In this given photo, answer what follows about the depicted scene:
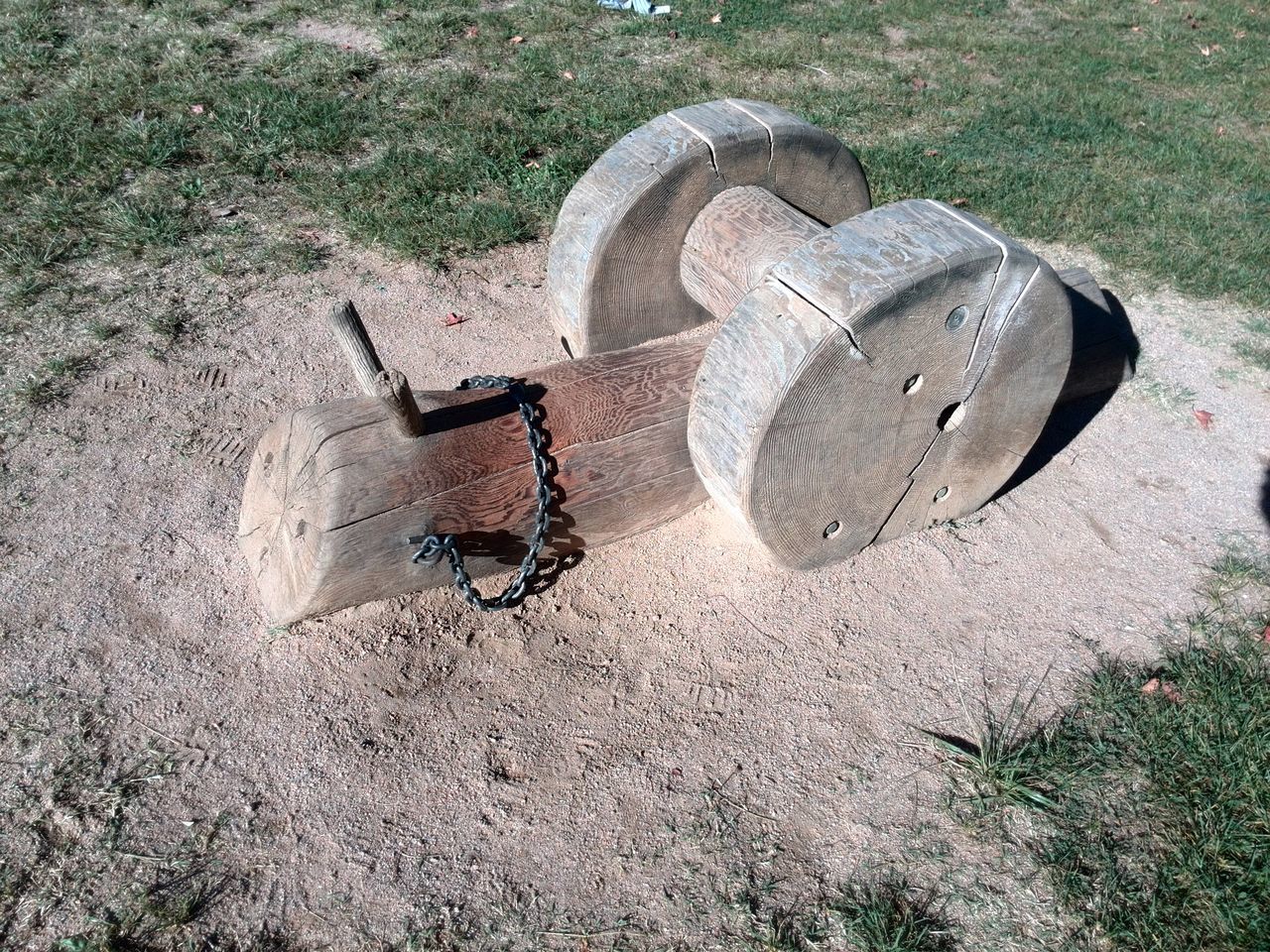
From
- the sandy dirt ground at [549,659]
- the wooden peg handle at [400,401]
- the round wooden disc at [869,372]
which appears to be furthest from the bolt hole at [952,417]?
the wooden peg handle at [400,401]

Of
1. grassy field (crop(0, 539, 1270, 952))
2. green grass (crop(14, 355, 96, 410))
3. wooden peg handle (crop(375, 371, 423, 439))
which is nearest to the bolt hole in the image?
grassy field (crop(0, 539, 1270, 952))

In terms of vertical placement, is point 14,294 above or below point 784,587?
above

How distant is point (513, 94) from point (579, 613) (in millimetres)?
4533

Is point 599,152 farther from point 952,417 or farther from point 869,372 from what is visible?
point 869,372

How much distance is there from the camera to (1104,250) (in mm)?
5199

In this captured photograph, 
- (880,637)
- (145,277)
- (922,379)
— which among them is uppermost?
(922,379)

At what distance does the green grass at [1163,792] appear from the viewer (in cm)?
238

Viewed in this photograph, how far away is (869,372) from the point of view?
9.04ft

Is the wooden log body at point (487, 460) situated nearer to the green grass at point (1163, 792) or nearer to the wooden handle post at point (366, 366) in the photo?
the wooden handle post at point (366, 366)

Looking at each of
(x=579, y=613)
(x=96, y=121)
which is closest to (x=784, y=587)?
(x=579, y=613)

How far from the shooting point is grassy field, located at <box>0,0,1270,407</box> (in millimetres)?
Result: 4941

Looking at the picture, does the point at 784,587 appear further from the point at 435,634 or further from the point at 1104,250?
the point at 1104,250

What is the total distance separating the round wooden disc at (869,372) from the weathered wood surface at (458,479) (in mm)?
280

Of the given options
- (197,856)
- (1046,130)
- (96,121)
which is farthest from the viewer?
(1046,130)
